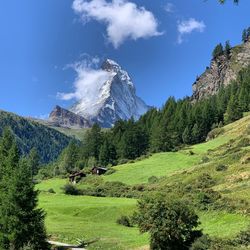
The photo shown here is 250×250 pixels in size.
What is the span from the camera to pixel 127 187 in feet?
305

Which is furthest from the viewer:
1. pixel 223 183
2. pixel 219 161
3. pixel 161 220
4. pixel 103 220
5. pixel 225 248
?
pixel 219 161

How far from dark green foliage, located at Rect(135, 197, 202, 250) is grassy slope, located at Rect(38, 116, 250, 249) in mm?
3416

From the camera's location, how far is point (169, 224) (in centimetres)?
3966

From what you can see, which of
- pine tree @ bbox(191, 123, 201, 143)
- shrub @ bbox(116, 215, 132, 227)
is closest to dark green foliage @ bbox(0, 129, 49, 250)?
shrub @ bbox(116, 215, 132, 227)

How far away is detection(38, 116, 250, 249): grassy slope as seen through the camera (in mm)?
48062

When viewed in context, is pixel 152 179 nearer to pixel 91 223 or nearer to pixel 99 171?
pixel 99 171

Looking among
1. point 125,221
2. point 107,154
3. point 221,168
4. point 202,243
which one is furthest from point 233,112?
point 202,243

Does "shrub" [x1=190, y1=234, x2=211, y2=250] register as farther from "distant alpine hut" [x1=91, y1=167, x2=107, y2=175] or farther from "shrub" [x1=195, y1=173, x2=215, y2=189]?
"distant alpine hut" [x1=91, y1=167, x2=107, y2=175]

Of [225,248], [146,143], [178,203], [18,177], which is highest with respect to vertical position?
[146,143]

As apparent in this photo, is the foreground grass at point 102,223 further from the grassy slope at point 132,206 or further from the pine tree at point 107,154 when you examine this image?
the pine tree at point 107,154

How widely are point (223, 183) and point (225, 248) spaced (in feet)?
134

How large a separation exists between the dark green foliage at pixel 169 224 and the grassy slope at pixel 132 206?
3.42 metres

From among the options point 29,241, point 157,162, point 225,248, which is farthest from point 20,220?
point 157,162

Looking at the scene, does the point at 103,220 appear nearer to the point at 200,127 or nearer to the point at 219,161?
the point at 219,161
